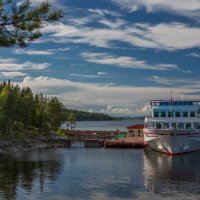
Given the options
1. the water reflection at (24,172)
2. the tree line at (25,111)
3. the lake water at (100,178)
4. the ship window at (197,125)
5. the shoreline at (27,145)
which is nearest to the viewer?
the lake water at (100,178)

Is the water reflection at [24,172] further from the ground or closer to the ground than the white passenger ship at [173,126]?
closer to the ground

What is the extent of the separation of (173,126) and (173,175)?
109 ft

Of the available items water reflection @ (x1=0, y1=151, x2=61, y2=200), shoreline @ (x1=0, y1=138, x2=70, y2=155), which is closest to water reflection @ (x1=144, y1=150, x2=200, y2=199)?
water reflection @ (x1=0, y1=151, x2=61, y2=200)

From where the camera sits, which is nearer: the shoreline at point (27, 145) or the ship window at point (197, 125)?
the ship window at point (197, 125)

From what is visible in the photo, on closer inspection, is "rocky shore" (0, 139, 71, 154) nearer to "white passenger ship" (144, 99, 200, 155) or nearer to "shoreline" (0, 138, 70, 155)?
"shoreline" (0, 138, 70, 155)

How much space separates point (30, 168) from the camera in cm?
6156

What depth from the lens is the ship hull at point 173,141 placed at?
78312 millimetres

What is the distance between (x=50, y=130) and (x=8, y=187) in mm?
87432

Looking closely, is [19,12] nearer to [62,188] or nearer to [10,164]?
[62,188]

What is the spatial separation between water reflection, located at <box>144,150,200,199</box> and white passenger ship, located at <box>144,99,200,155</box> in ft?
7.05

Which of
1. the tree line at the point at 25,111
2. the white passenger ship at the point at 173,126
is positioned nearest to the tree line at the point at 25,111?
the tree line at the point at 25,111

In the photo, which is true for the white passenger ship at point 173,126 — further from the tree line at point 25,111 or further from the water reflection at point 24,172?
the tree line at point 25,111

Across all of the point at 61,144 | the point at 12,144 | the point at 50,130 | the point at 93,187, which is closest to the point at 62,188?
the point at 93,187

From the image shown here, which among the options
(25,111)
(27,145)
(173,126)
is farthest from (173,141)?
(25,111)
